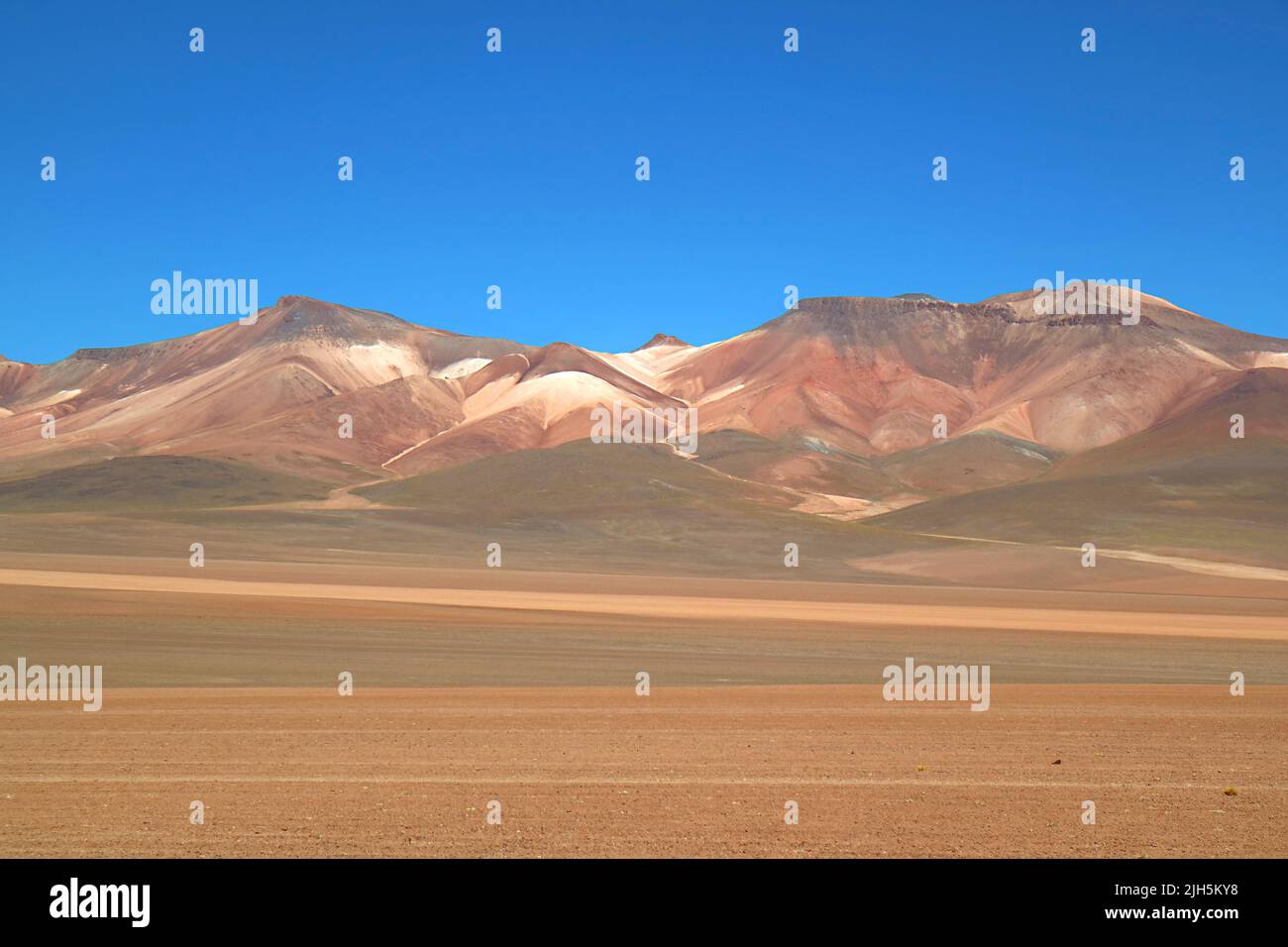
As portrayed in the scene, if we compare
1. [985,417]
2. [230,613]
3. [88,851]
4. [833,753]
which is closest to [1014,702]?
[833,753]

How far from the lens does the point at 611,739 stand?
639 inches

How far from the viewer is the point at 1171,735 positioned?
17094mm

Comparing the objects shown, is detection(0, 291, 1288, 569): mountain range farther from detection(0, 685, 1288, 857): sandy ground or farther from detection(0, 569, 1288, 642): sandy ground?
detection(0, 685, 1288, 857): sandy ground

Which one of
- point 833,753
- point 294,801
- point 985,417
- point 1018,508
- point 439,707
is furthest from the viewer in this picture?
point 985,417

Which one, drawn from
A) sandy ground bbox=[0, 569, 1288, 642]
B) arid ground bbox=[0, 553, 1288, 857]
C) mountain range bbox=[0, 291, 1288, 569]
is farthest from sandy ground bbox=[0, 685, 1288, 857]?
mountain range bbox=[0, 291, 1288, 569]

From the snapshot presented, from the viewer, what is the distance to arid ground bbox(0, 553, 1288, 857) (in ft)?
35.4

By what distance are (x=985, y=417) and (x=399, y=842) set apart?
18488cm

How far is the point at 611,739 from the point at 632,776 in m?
2.73

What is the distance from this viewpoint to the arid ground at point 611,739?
10.8 m

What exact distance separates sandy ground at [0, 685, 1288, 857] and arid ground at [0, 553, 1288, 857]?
55mm

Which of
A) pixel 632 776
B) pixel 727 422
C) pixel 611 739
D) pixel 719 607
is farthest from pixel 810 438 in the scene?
pixel 632 776

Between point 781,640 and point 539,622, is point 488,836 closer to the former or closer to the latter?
point 781,640

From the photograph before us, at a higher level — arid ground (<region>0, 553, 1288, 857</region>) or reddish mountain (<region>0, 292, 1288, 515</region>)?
reddish mountain (<region>0, 292, 1288, 515</region>)

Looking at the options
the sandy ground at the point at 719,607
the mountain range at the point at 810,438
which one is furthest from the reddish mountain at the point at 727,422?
the sandy ground at the point at 719,607
